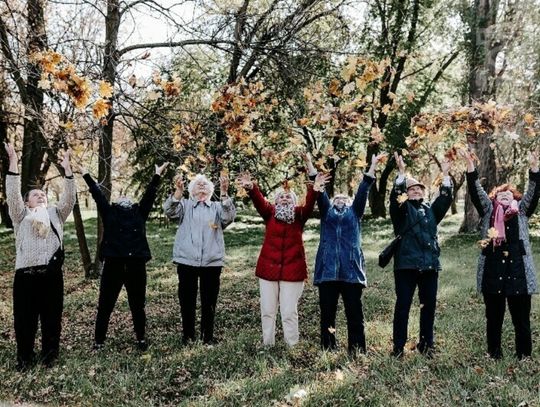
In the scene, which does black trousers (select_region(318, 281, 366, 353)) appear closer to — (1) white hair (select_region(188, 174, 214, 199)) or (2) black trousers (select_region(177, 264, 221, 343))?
(2) black trousers (select_region(177, 264, 221, 343))

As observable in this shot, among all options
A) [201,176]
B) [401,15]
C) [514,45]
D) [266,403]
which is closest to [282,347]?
[266,403]

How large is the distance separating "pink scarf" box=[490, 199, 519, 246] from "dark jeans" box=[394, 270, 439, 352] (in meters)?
0.79

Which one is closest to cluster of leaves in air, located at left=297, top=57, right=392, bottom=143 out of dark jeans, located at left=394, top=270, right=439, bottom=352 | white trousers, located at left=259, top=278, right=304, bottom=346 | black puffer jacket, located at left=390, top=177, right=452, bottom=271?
black puffer jacket, located at left=390, top=177, right=452, bottom=271

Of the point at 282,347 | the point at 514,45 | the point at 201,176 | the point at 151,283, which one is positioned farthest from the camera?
the point at 514,45

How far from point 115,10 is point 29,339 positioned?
590cm

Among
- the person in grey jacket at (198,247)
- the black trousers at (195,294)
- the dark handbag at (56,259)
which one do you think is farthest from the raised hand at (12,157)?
the black trousers at (195,294)

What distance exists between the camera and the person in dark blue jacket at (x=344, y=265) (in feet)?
21.0

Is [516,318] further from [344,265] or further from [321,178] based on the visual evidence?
[321,178]

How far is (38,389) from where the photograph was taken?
5.52 metres

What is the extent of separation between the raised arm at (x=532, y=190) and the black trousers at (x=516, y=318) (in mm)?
975

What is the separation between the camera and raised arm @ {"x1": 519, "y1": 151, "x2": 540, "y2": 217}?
6.19m

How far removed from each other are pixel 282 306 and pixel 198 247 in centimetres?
125

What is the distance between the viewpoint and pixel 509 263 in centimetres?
608

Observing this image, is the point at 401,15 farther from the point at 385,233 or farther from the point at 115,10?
the point at 115,10
